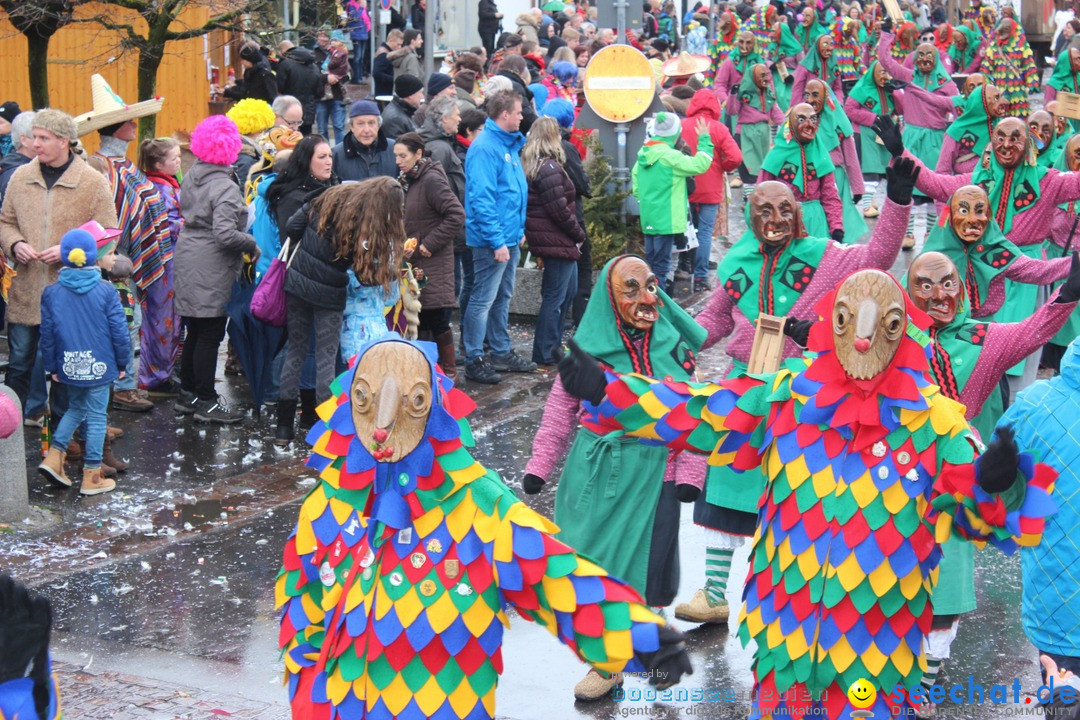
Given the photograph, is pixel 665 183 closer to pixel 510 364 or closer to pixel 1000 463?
pixel 510 364

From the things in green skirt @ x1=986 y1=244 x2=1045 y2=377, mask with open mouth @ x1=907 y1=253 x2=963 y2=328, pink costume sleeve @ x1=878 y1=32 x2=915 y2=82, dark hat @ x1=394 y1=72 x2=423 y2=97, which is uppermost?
pink costume sleeve @ x1=878 y1=32 x2=915 y2=82

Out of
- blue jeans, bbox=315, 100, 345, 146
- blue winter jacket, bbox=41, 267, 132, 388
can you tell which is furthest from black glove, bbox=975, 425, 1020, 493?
blue jeans, bbox=315, 100, 345, 146

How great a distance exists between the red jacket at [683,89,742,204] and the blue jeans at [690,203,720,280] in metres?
0.11

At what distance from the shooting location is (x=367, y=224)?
8.42m

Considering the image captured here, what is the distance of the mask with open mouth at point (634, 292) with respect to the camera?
229 inches

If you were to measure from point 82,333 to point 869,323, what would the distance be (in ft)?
15.7

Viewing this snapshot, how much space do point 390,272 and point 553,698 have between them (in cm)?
345

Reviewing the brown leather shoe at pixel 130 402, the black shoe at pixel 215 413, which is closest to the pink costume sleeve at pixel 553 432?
the black shoe at pixel 215 413

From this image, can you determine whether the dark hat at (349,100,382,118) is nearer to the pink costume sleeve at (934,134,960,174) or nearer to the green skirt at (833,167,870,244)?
the green skirt at (833,167,870,244)

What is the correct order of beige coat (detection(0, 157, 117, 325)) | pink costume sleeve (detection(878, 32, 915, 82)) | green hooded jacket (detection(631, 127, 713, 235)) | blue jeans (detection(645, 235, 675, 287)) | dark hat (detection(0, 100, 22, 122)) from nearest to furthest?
beige coat (detection(0, 157, 117, 325)) < dark hat (detection(0, 100, 22, 122)) < green hooded jacket (detection(631, 127, 713, 235)) < blue jeans (detection(645, 235, 675, 287)) < pink costume sleeve (detection(878, 32, 915, 82))

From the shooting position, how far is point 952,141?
41.2 feet

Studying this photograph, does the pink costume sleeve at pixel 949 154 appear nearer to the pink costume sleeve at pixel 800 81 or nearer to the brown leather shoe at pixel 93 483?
the pink costume sleeve at pixel 800 81

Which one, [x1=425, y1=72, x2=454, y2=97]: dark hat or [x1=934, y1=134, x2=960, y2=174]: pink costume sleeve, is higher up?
[x1=425, y1=72, x2=454, y2=97]: dark hat

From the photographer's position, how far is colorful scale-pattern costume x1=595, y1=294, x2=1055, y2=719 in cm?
454
